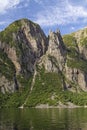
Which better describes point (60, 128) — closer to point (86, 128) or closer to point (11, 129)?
point (86, 128)

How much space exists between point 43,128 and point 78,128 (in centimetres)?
1301

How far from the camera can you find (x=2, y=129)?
397 feet

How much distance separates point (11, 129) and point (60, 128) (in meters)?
18.1

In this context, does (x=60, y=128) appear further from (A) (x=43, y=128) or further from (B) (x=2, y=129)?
(B) (x=2, y=129)

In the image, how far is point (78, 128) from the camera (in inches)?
4850

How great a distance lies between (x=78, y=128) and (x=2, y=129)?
92.0ft

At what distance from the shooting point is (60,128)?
403 feet

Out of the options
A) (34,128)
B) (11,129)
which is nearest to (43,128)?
(34,128)

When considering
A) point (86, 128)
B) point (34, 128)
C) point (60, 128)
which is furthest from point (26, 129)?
point (86, 128)

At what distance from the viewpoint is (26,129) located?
4732 inches

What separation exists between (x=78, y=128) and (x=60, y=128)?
6.73 meters

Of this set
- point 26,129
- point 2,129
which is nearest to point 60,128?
point 26,129

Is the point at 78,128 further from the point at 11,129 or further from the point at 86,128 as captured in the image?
the point at 11,129

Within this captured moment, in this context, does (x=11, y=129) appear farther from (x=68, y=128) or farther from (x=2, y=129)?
(x=68, y=128)
